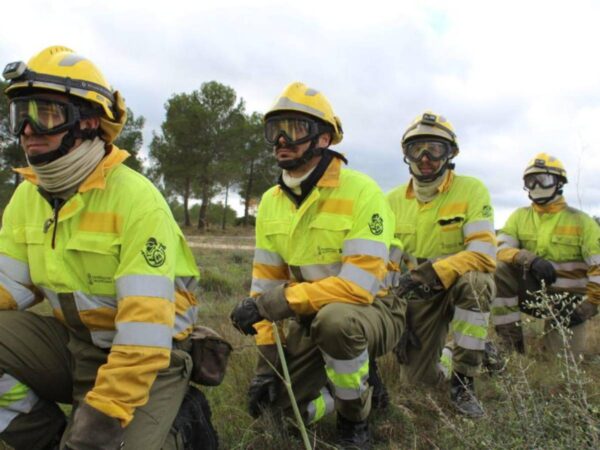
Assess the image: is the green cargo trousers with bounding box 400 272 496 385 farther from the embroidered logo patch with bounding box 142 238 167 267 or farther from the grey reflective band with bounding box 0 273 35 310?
the grey reflective band with bounding box 0 273 35 310

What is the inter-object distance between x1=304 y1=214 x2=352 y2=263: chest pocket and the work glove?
3.18 ft

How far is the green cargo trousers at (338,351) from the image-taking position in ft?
9.74

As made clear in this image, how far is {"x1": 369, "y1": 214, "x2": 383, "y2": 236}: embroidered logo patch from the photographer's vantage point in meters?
3.24

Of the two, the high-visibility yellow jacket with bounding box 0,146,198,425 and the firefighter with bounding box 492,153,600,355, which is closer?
the high-visibility yellow jacket with bounding box 0,146,198,425

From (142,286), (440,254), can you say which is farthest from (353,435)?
(440,254)

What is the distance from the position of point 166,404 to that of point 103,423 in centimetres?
40

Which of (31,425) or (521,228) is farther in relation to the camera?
(521,228)

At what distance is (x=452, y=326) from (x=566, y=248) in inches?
87.3

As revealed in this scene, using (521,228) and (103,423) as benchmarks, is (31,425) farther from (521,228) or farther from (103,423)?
(521,228)

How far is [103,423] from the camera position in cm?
225

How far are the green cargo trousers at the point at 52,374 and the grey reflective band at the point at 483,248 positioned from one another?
96.7 inches

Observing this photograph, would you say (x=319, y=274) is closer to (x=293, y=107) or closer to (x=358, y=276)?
(x=358, y=276)

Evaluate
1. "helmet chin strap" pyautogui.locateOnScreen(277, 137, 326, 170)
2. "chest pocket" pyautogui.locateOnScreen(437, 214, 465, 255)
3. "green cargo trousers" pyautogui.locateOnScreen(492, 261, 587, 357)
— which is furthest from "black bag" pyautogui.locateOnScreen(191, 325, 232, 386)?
"green cargo trousers" pyautogui.locateOnScreen(492, 261, 587, 357)

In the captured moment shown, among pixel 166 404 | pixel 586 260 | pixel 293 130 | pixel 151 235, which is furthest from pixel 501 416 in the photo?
pixel 586 260
